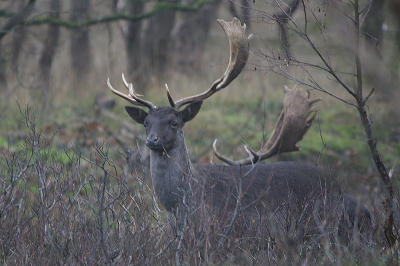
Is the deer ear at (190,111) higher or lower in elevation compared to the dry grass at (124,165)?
higher

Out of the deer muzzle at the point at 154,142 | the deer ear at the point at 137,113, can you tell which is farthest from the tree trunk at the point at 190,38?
the deer muzzle at the point at 154,142

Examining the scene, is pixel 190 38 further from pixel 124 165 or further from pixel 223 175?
pixel 223 175

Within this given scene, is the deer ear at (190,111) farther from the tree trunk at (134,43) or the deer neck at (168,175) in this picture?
the tree trunk at (134,43)

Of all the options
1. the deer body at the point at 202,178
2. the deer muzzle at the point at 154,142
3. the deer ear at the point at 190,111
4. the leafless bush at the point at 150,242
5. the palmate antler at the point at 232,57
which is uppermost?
the palmate antler at the point at 232,57

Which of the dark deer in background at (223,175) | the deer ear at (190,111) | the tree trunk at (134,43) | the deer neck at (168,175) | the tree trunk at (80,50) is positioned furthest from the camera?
the tree trunk at (134,43)

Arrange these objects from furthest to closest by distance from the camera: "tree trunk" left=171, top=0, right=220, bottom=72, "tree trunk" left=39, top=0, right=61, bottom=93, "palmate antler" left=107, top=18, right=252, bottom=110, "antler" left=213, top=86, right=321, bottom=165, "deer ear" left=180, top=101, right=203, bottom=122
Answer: "tree trunk" left=171, top=0, right=220, bottom=72 → "tree trunk" left=39, top=0, right=61, bottom=93 → "antler" left=213, top=86, right=321, bottom=165 → "deer ear" left=180, top=101, right=203, bottom=122 → "palmate antler" left=107, top=18, right=252, bottom=110

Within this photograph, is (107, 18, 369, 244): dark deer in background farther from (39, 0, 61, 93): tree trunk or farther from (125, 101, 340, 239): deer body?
(39, 0, 61, 93): tree trunk

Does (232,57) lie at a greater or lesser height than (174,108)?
greater

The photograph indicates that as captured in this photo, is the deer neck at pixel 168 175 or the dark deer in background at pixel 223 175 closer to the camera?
the dark deer in background at pixel 223 175

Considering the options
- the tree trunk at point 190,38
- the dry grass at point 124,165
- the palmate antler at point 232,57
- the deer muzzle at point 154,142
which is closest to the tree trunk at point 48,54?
the dry grass at point 124,165

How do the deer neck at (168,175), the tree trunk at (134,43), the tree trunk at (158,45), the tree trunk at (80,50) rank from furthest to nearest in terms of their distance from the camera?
the tree trunk at (158,45), the tree trunk at (134,43), the tree trunk at (80,50), the deer neck at (168,175)

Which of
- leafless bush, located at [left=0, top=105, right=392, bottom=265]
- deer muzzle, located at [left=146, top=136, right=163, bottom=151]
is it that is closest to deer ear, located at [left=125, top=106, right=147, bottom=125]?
deer muzzle, located at [left=146, top=136, right=163, bottom=151]

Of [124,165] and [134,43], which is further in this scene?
[134,43]

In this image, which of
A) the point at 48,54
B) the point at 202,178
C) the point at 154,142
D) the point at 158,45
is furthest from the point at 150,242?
the point at 158,45
